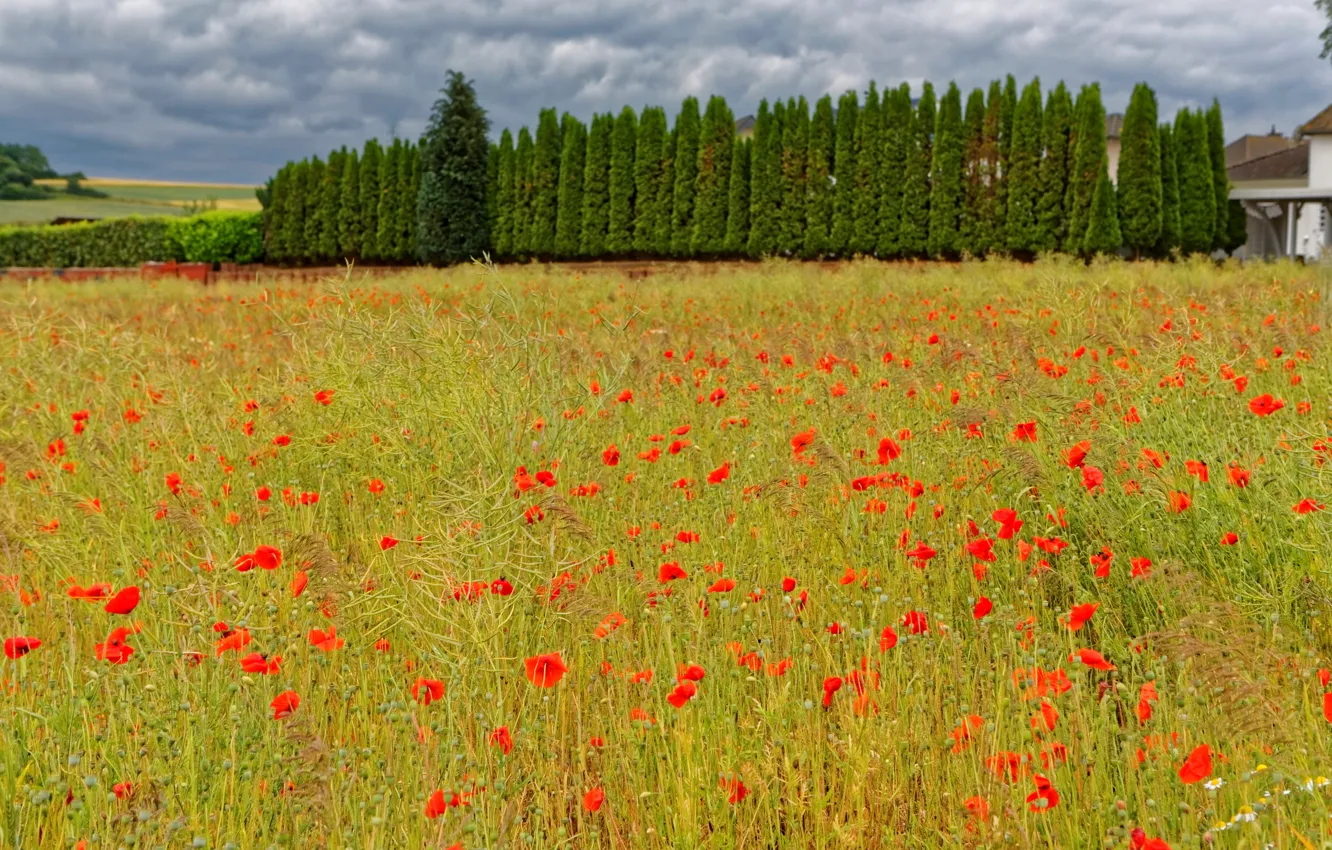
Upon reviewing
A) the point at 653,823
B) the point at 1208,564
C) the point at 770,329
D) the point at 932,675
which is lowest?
the point at 653,823

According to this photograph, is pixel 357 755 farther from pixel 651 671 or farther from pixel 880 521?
pixel 880 521

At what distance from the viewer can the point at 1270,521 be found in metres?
2.87

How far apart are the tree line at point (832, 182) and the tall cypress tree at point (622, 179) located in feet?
0.10

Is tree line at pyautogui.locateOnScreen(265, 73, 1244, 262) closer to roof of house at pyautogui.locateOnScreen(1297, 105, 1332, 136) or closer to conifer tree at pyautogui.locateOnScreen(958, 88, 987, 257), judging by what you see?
conifer tree at pyautogui.locateOnScreen(958, 88, 987, 257)

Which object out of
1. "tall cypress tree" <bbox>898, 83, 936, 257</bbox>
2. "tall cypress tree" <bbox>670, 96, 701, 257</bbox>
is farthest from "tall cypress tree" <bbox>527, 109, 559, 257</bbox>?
"tall cypress tree" <bbox>898, 83, 936, 257</bbox>

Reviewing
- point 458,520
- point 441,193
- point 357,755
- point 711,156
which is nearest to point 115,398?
point 458,520

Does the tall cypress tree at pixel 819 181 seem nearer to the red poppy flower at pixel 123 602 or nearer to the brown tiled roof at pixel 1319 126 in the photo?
the red poppy flower at pixel 123 602

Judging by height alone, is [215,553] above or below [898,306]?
below

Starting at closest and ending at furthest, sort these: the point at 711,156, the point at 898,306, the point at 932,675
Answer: the point at 932,675, the point at 898,306, the point at 711,156

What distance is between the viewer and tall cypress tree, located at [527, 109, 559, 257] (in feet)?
77.3

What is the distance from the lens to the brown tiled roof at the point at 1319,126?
3488 cm

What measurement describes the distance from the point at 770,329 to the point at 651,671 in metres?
6.09

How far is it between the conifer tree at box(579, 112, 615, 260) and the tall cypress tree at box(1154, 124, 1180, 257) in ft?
37.2

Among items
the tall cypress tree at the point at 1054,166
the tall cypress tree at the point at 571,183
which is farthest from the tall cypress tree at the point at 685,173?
the tall cypress tree at the point at 1054,166
